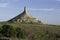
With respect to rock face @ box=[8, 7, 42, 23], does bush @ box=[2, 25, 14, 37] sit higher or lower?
lower

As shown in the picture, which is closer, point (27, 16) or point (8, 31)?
point (8, 31)

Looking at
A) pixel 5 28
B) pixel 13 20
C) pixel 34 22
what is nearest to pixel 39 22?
pixel 34 22

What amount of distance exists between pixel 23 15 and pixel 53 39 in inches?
1188

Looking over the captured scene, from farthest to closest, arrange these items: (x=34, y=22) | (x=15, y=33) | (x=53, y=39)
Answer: (x=34, y=22) < (x=15, y=33) < (x=53, y=39)

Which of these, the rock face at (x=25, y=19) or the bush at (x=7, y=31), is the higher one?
the rock face at (x=25, y=19)

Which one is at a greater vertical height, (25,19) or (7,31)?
(25,19)

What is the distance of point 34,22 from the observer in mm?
54844

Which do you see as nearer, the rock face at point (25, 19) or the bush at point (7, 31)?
the bush at point (7, 31)

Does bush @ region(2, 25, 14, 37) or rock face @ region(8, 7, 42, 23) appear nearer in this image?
bush @ region(2, 25, 14, 37)

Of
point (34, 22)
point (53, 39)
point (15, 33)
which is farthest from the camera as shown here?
point (34, 22)

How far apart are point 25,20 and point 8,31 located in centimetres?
2493

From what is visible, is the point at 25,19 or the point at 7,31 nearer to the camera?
the point at 7,31

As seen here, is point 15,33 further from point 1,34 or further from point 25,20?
point 25,20

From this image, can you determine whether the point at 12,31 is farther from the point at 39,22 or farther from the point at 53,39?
the point at 39,22
